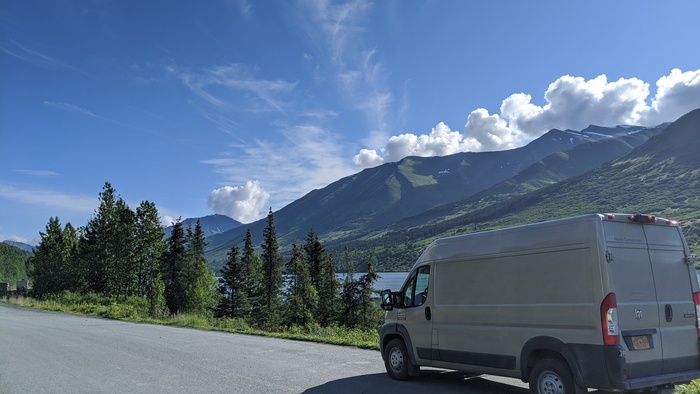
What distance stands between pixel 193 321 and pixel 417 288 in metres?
18.2

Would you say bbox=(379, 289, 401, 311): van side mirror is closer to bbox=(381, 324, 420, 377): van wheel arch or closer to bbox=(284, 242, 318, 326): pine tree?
bbox=(381, 324, 420, 377): van wheel arch

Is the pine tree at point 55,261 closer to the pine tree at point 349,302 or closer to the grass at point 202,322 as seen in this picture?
the grass at point 202,322

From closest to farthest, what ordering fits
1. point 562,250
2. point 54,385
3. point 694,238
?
point 562,250 → point 54,385 → point 694,238

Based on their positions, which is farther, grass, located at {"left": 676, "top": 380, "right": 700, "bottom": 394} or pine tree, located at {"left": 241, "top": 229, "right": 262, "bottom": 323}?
pine tree, located at {"left": 241, "top": 229, "right": 262, "bottom": 323}

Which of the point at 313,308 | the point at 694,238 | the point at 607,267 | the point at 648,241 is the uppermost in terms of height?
the point at 694,238

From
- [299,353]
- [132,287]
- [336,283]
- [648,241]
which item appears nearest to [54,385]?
[299,353]

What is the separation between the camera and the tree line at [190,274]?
4844cm

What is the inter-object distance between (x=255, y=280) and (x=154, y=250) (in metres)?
15.8

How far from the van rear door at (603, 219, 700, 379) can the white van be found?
0.01m

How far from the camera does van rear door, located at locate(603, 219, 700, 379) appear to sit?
20.4 feet

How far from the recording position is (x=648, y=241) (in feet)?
22.4

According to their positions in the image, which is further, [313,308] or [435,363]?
[313,308]

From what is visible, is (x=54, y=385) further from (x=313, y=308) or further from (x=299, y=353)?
(x=313, y=308)

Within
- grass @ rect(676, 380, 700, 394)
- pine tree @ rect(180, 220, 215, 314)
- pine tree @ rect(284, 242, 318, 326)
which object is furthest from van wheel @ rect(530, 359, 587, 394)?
pine tree @ rect(180, 220, 215, 314)
